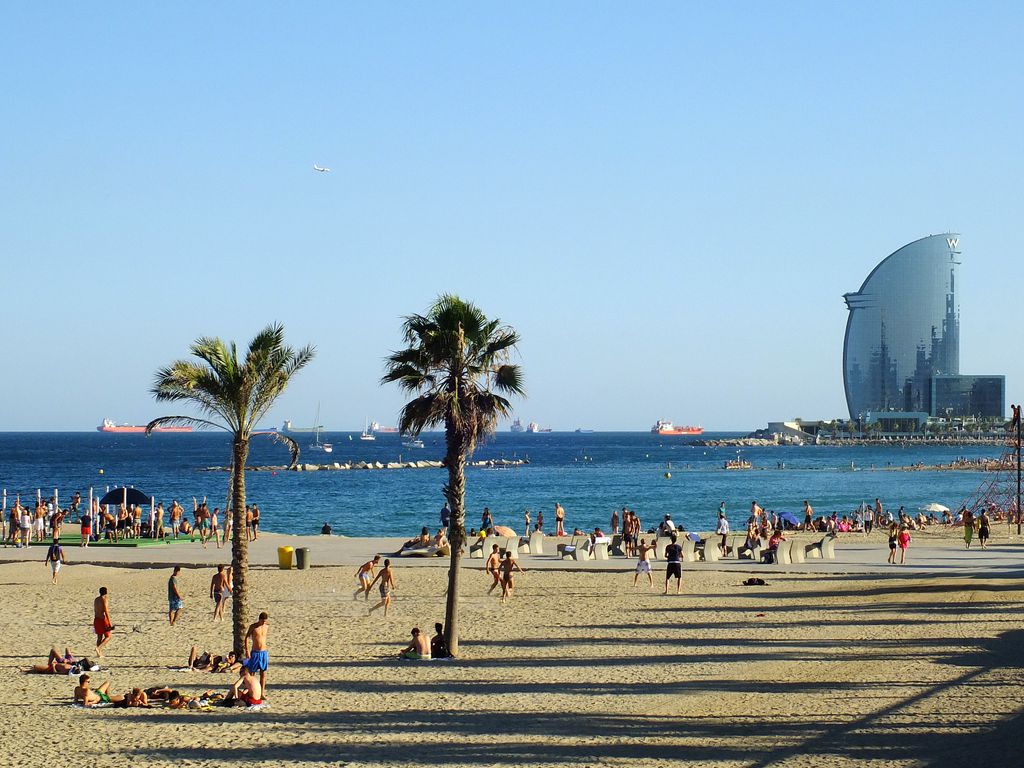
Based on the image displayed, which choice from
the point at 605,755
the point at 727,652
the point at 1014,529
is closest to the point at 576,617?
the point at 727,652

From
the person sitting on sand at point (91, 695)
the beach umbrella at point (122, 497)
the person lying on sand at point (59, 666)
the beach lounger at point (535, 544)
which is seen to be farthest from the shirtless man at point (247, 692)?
the beach umbrella at point (122, 497)

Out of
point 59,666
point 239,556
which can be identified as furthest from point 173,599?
point 239,556

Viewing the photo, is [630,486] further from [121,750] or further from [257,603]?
[121,750]

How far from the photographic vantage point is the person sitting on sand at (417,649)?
18297 millimetres

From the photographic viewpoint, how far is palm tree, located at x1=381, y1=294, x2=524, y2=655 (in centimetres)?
1791

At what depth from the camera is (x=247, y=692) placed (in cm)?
1498

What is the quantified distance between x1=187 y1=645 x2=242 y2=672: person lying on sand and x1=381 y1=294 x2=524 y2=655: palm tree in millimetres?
3246

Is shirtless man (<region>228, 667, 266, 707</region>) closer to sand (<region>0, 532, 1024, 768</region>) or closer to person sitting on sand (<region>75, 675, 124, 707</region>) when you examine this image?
sand (<region>0, 532, 1024, 768</region>)

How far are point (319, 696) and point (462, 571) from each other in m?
14.8

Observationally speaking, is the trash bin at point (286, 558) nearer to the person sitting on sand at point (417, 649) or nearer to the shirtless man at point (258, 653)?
the person sitting on sand at point (417, 649)

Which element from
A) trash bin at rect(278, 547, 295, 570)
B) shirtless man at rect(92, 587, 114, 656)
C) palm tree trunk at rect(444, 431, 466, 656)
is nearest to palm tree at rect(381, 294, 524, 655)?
palm tree trunk at rect(444, 431, 466, 656)

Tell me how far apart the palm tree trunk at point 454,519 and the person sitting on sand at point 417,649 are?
1.18 ft

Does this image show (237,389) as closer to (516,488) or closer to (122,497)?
(122,497)

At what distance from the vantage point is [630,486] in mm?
93625
